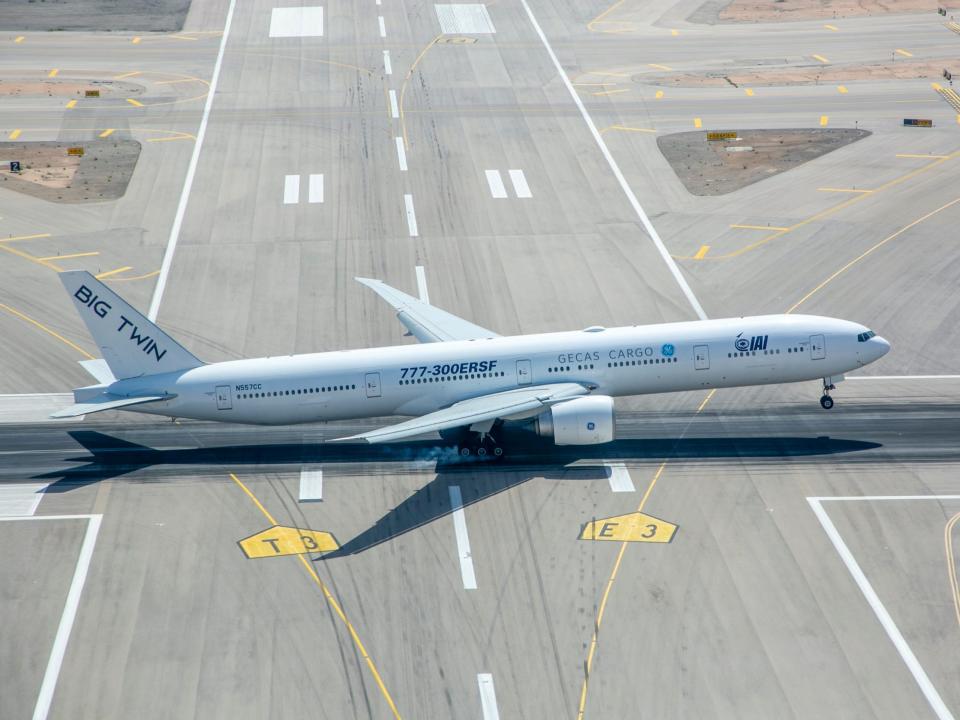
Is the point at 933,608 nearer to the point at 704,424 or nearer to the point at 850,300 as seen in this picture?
the point at 704,424

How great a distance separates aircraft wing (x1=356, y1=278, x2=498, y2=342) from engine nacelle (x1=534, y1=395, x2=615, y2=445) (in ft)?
28.6

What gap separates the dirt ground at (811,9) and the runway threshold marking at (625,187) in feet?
72.6

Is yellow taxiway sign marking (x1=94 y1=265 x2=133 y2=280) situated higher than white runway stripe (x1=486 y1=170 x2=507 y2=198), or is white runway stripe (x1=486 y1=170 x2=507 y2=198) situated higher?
yellow taxiway sign marking (x1=94 y1=265 x2=133 y2=280)

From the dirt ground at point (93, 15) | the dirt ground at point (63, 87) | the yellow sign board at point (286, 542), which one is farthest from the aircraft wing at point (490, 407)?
the dirt ground at point (93, 15)

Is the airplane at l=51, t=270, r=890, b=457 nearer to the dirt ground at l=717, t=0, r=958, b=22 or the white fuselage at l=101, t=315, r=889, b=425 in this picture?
the white fuselage at l=101, t=315, r=889, b=425

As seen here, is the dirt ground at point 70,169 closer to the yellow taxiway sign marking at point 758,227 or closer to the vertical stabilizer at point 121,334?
the vertical stabilizer at point 121,334

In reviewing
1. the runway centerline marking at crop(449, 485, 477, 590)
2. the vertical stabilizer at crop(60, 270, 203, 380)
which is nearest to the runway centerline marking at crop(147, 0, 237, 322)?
the vertical stabilizer at crop(60, 270, 203, 380)

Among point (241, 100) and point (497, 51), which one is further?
point (497, 51)

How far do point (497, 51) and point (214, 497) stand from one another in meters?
72.5

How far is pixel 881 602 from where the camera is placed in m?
46.8

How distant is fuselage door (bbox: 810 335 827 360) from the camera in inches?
2318

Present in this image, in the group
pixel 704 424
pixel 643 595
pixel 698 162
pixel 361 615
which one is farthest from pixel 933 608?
pixel 698 162

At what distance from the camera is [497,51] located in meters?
116

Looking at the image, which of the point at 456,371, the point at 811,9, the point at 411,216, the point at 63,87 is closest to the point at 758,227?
the point at 411,216
